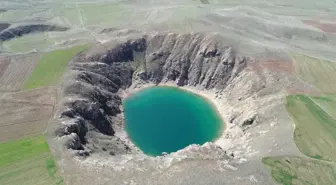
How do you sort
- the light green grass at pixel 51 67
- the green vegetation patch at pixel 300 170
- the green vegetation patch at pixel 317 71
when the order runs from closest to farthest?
the green vegetation patch at pixel 300 170 < the light green grass at pixel 51 67 < the green vegetation patch at pixel 317 71

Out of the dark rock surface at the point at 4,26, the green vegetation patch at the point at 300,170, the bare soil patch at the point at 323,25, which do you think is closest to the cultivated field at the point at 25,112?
the green vegetation patch at the point at 300,170

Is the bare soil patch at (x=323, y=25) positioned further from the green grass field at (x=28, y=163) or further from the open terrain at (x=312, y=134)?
the green grass field at (x=28, y=163)

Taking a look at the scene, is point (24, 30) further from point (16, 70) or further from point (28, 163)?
point (28, 163)

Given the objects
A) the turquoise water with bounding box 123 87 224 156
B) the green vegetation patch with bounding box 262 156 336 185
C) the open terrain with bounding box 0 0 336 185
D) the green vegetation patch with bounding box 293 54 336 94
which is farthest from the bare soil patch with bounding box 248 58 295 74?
the green vegetation patch with bounding box 262 156 336 185

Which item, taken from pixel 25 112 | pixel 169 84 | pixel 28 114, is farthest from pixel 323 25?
pixel 25 112

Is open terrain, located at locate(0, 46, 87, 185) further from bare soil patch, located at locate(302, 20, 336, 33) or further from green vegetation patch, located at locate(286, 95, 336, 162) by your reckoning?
bare soil patch, located at locate(302, 20, 336, 33)

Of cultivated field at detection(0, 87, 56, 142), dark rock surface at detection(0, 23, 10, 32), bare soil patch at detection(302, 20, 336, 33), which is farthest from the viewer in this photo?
dark rock surface at detection(0, 23, 10, 32)
